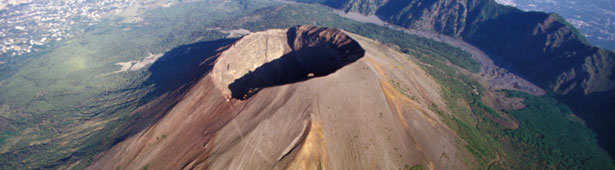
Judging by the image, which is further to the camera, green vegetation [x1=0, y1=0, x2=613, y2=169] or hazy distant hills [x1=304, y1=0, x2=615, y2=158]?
hazy distant hills [x1=304, y1=0, x2=615, y2=158]

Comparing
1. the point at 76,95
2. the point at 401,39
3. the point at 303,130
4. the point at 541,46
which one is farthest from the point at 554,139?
the point at 76,95

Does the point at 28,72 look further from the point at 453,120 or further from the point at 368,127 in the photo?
the point at 453,120

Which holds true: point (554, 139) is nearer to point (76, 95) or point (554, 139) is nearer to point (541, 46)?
point (541, 46)

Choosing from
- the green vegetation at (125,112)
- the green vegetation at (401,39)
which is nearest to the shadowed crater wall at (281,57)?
the green vegetation at (125,112)

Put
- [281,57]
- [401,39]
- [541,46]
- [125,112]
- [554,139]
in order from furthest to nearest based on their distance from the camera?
1. [401,39]
2. [541,46]
3. [281,57]
4. [125,112]
5. [554,139]

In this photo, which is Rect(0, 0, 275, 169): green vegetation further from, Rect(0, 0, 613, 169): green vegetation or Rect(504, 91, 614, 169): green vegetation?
Rect(504, 91, 614, 169): green vegetation

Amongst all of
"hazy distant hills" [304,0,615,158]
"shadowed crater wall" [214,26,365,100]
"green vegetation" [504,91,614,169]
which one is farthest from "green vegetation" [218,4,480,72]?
"shadowed crater wall" [214,26,365,100]
